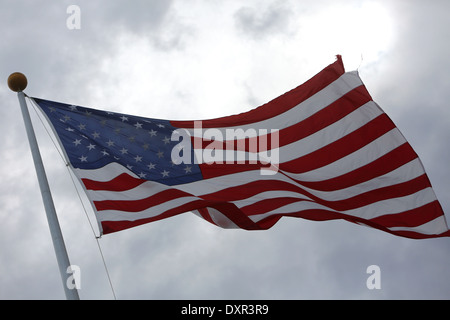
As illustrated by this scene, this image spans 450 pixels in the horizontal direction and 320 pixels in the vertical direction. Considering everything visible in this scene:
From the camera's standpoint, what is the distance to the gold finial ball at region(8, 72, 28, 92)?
43.6 feet

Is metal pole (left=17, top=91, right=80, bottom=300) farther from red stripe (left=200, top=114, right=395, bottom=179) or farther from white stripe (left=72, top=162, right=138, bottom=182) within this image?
red stripe (left=200, top=114, right=395, bottom=179)

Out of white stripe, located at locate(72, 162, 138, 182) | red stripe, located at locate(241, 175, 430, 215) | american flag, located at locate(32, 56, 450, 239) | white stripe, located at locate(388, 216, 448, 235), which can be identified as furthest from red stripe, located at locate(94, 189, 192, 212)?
white stripe, located at locate(388, 216, 448, 235)

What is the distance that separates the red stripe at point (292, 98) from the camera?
16344mm

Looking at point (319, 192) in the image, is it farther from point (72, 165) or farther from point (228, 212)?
point (72, 165)

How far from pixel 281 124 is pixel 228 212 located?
3.19 meters

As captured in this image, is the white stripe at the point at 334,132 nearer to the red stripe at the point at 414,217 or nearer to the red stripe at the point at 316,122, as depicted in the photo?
the red stripe at the point at 316,122

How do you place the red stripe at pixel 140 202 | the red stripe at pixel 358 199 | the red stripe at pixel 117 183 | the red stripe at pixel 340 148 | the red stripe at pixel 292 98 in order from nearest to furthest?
the red stripe at pixel 140 202 < the red stripe at pixel 117 183 < the red stripe at pixel 358 199 < the red stripe at pixel 340 148 < the red stripe at pixel 292 98

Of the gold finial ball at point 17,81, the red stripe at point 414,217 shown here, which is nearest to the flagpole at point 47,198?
the gold finial ball at point 17,81

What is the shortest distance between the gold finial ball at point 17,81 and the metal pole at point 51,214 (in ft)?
0.40

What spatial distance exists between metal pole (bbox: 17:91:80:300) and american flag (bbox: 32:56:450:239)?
0.61 meters

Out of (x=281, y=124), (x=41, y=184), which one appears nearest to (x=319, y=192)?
(x=281, y=124)

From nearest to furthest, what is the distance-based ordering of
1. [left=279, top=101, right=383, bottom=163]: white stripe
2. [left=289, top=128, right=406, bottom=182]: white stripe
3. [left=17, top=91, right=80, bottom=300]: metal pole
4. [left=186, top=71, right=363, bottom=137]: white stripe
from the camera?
[left=17, top=91, right=80, bottom=300]: metal pole < [left=289, top=128, right=406, bottom=182]: white stripe < [left=279, top=101, right=383, bottom=163]: white stripe < [left=186, top=71, right=363, bottom=137]: white stripe

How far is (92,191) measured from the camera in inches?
504
